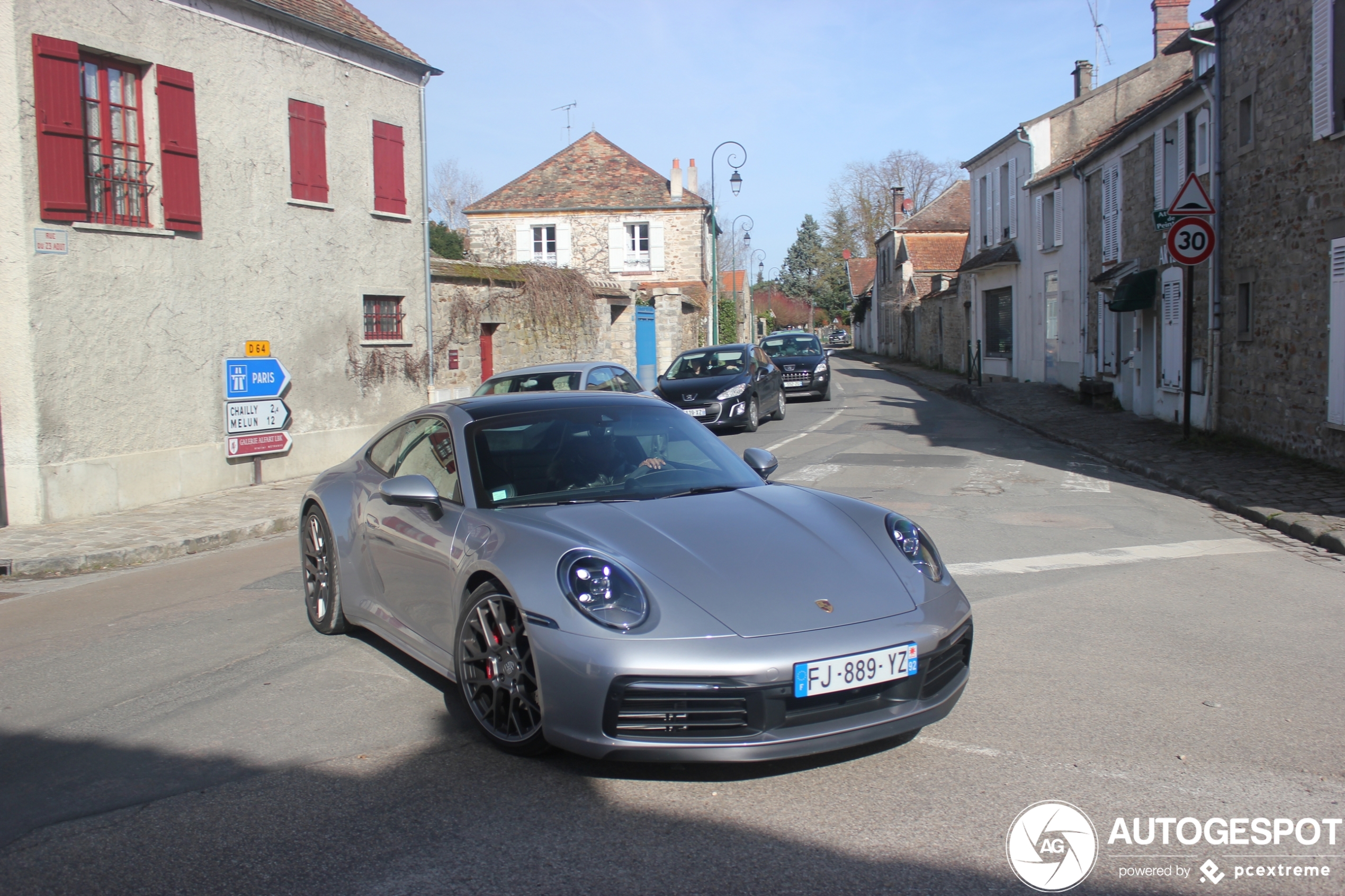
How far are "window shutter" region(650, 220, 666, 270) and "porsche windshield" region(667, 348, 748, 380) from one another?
24332 mm

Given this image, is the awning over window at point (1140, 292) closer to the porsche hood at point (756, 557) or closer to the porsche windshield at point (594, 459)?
the porsche windshield at point (594, 459)

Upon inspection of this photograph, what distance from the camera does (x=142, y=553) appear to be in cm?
910

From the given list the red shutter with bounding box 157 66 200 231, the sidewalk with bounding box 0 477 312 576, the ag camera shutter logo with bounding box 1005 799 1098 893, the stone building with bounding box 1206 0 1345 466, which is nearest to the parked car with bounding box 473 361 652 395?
the sidewalk with bounding box 0 477 312 576

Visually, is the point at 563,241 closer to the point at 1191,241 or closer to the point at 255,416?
the point at 255,416

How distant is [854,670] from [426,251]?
14578 mm

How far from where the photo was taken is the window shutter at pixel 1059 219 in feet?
84.3

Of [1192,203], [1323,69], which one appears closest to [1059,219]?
[1192,203]

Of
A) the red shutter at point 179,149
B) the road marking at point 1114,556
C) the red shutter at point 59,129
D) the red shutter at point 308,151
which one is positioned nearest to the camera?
the road marking at point 1114,556

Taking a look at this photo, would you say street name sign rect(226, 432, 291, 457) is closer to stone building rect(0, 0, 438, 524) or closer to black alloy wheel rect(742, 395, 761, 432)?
stone building rect(0, 0, 438, 524)

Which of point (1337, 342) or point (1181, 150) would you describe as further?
point (1181, 150)

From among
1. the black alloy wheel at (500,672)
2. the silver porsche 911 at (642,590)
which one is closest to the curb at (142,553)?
the silver porsche 911 at (642,590)

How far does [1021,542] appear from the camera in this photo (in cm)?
832

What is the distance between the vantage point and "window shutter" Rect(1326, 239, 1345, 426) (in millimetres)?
11102

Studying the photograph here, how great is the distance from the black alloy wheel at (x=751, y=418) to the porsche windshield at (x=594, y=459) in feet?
42.3
